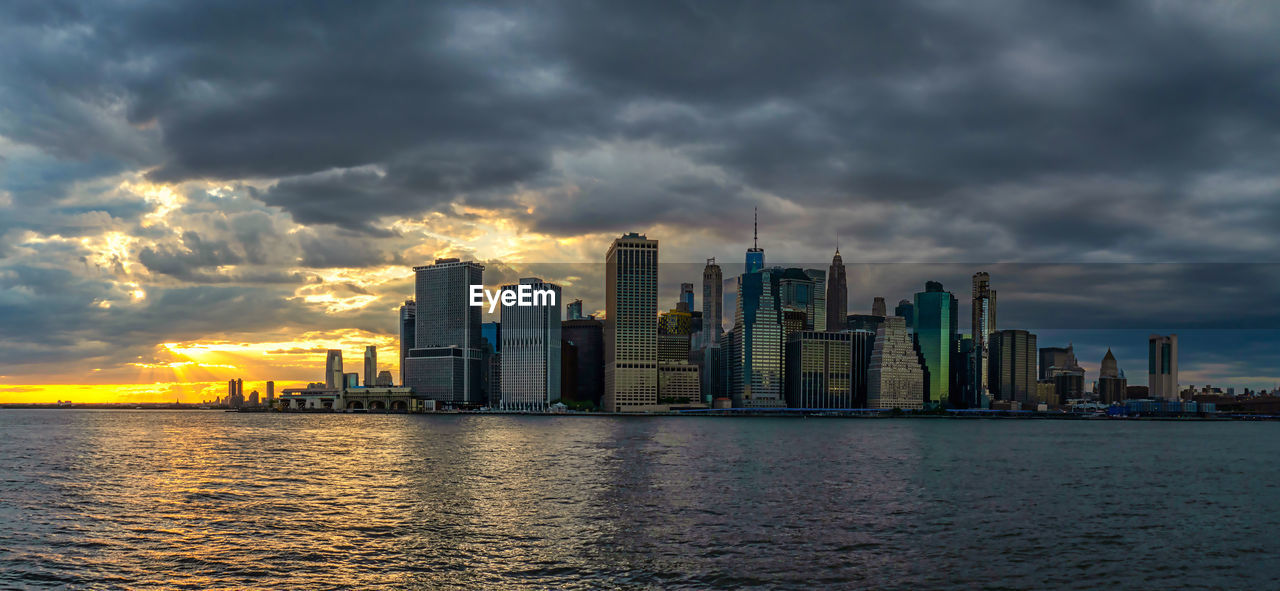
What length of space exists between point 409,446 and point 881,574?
126 metres

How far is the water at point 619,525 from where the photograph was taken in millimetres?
48250

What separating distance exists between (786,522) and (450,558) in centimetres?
Answer: 2715

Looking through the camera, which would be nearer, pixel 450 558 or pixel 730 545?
pixel 450 558

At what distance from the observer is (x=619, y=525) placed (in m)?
63.6

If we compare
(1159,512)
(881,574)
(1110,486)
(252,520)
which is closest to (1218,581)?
(881,574)

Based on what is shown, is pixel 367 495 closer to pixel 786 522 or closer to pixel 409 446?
pixel 786 522

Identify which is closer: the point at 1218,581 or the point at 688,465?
the point at 1218,581

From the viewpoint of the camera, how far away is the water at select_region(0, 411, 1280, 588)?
48.2m

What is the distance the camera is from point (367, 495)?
7994 cm

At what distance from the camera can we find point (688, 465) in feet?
389

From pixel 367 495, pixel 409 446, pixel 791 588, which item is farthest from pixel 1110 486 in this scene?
pixel 409 446

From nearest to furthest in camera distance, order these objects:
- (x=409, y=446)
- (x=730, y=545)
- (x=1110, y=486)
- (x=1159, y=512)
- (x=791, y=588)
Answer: (x=791, y=588)
(x=730, y=545)
(x=1159, y=512)
(x=1110, y=486)
(x=409, y=446)

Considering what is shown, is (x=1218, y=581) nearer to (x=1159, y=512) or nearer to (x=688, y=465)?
(x=1159, y=512)

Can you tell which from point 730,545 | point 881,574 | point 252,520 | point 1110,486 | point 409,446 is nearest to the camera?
point 881,574
